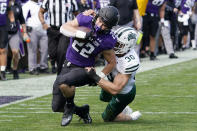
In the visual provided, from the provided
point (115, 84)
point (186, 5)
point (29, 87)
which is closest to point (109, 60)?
point (115, 84)

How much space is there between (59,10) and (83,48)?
4.92m

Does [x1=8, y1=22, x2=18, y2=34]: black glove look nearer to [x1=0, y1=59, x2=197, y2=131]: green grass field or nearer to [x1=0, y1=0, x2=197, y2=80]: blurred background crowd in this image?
[x1=0, y1=0, x2=197, y2=80]: blurred background crowd

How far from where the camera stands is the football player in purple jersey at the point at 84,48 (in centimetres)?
772

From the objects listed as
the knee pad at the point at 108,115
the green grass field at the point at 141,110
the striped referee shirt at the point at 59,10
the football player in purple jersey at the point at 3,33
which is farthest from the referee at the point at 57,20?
the knee pad at the point at 108,115

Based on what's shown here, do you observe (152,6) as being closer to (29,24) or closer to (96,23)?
(29,24)

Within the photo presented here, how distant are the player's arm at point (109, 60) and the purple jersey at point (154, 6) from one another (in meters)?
10.7

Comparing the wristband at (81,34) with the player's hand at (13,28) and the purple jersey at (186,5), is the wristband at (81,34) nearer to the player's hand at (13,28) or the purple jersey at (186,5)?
the player's hand at (13,28)

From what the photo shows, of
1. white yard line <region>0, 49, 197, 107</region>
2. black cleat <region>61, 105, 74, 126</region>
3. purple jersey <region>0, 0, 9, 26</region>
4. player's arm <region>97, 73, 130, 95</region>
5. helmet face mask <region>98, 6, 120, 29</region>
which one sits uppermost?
helmet face mask <region>98, 6, 120, 29</region>

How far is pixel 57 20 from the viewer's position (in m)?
12.5

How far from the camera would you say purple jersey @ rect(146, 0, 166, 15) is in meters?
18.6

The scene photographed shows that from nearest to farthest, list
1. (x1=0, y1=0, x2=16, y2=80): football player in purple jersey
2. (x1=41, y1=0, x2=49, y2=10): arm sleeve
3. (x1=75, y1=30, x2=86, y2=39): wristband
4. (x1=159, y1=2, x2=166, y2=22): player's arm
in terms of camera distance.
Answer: (x1=75, y1=30, x2=86, y2=39): wristband → (x1=41, y1=0, x2=49, y2=10): arm sleeve → (x1=0, y1=0, x2=16, y2=80): football player in purple jersey → (x1=159, y1=2, x2=166, y2=22): player's arm

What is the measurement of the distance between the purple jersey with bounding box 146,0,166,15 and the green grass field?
18.4 ft

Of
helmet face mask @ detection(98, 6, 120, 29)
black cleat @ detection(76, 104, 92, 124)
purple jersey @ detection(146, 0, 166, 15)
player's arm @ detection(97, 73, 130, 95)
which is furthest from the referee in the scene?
purple jersey @ detection(146, 0, 166, 15)

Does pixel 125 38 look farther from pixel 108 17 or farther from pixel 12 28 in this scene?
pixel 12 28
